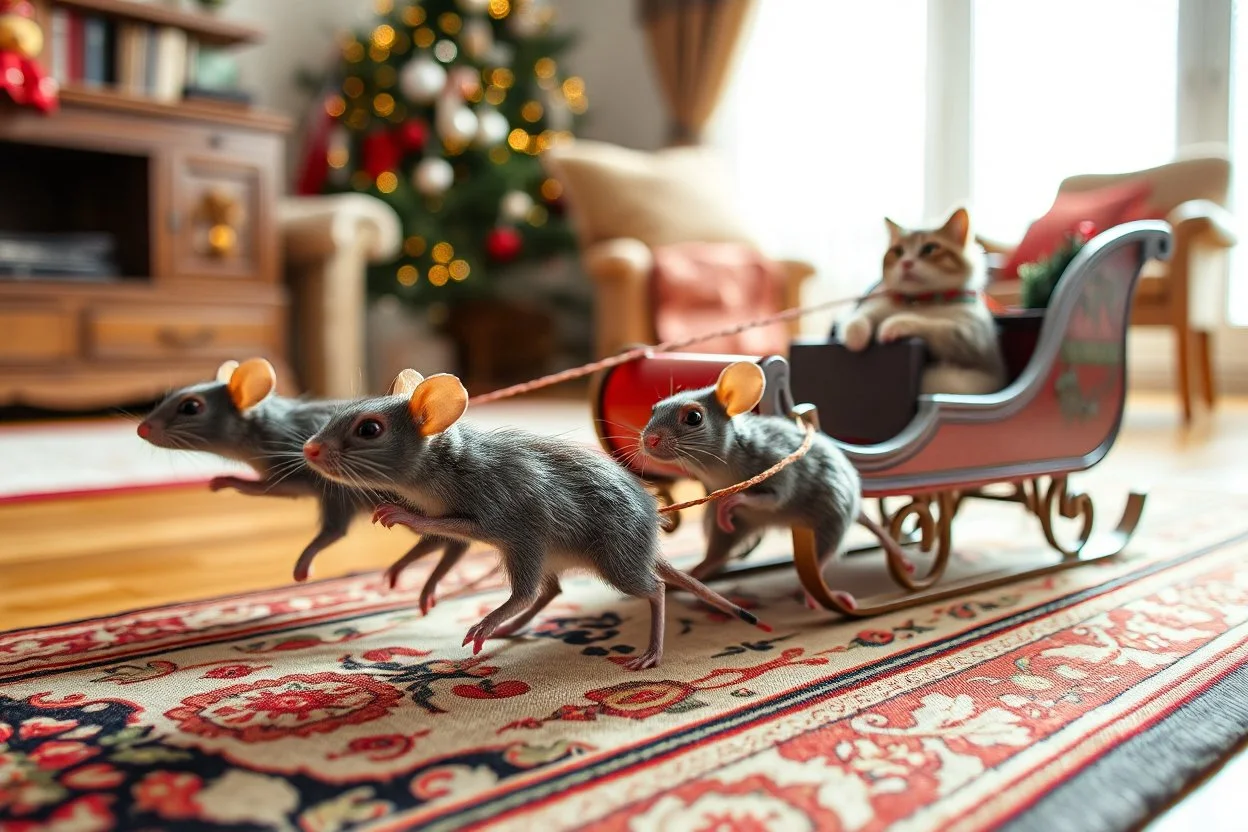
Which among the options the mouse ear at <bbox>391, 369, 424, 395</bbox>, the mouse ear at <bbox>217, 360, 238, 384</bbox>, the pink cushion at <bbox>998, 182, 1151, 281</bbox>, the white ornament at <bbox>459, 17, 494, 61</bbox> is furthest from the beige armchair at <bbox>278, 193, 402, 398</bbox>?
the mouse ear at <bbox>391, 369, 424, 395</bbox>

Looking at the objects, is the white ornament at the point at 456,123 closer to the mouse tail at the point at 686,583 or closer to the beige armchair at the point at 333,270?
the beige armchair at the point at 333,270

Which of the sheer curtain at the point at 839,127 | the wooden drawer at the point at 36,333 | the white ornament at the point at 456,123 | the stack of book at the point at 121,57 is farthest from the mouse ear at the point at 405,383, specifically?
the white ornament at the point at 456,123

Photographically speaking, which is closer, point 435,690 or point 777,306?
point 435,690

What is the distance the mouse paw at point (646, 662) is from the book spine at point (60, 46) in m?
3.54

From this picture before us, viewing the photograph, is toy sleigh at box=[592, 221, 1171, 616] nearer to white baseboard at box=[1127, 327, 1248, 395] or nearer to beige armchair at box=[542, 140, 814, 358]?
beige armchair at box=[542, 140, 814, 358]

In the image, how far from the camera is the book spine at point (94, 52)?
150 inches

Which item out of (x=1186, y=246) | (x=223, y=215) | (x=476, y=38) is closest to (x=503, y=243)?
(x=476, y=38)

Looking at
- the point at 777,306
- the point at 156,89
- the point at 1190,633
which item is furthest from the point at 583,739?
the point at 156,89

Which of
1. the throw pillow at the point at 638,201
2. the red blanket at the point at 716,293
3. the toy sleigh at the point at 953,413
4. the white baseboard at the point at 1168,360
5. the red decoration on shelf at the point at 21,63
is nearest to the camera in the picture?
the toy sleigh at the point at 953,413

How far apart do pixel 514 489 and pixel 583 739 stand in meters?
0.28

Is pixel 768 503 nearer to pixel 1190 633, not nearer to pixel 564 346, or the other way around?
pixel 1190 633

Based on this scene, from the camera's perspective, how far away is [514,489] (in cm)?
111

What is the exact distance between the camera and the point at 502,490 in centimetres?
110

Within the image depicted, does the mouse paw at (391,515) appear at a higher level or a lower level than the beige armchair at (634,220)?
lower
